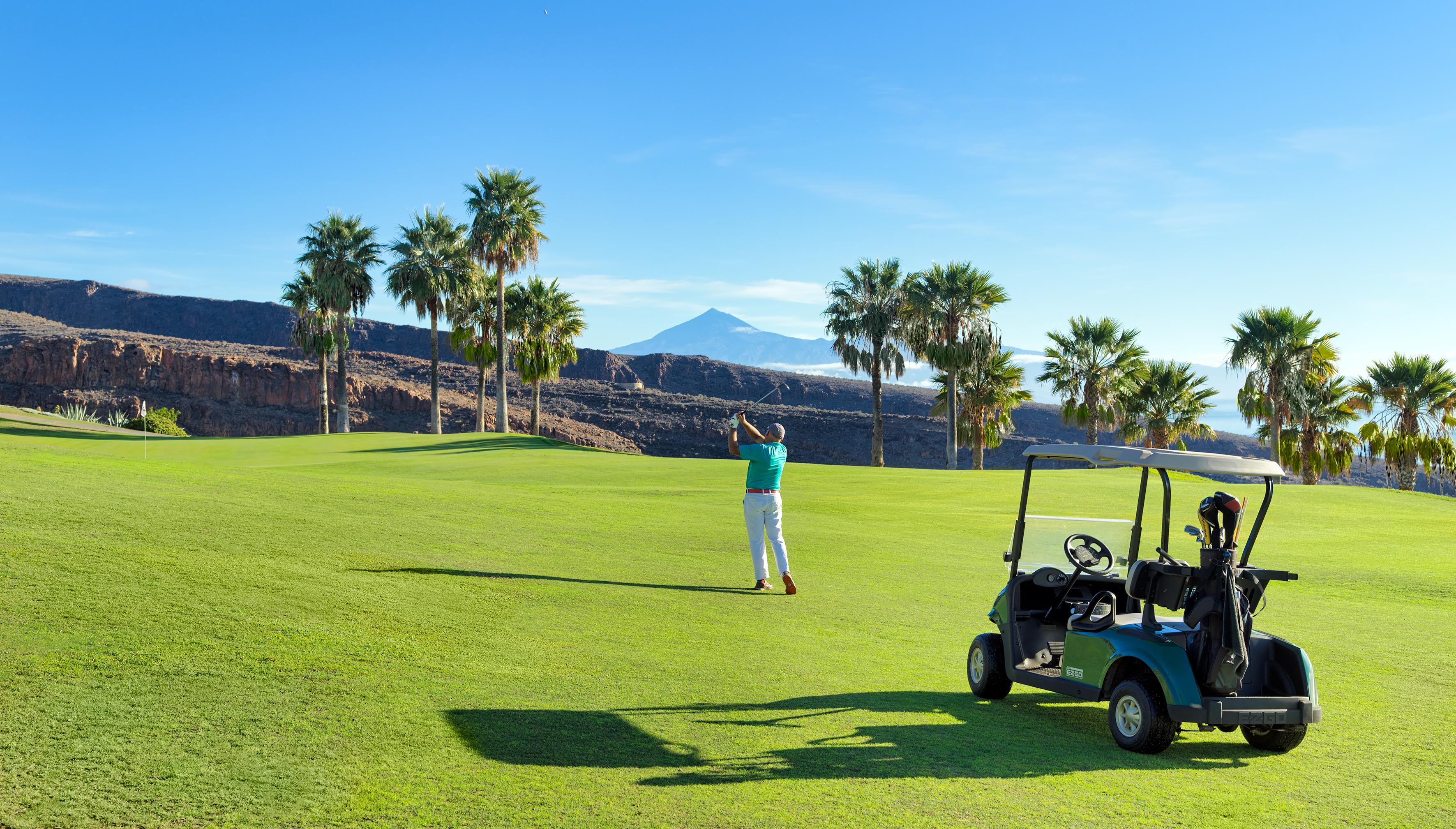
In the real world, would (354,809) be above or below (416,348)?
below

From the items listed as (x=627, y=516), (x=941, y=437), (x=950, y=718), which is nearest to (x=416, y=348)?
(x=941, y=437)

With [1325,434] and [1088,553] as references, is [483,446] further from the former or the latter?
[1325,434]

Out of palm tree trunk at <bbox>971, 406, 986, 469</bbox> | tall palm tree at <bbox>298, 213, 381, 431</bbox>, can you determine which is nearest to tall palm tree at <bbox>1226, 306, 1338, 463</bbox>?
palm tree trunk at <bbox>971, 406, 986, 469</bbox>

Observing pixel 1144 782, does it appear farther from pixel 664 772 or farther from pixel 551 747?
pixel 551 747

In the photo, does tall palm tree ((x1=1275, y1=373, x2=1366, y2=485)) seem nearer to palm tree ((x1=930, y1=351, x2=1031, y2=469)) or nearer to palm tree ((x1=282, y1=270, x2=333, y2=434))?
palm tree ((x1=930, y1=351, x2=1031, y2=469))

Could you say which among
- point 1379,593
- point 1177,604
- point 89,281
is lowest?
point 1379,593

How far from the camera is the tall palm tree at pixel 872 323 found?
5688cm

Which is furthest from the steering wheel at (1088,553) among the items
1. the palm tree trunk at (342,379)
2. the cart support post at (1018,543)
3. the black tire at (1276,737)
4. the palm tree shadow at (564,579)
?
the palm tree trunk at (342,379)

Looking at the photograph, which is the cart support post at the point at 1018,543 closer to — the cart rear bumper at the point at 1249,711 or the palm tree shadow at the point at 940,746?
the palm tree shadow at the point at 940,746

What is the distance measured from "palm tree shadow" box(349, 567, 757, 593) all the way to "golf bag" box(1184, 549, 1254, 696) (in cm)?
606

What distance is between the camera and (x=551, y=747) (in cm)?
559

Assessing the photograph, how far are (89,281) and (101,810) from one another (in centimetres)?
23322

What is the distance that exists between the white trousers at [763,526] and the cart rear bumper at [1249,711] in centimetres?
552

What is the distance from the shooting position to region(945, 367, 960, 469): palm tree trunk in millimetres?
51719
